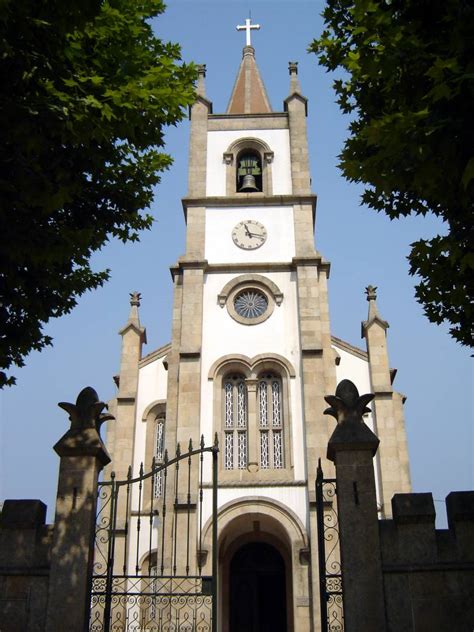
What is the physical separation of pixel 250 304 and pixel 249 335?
1176 mm

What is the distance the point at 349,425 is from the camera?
902cm

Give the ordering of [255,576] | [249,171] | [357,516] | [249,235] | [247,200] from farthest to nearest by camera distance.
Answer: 1. [249,171]
2. [247,200]
3. [249,235]
4. [255,576]
5. [357,516]

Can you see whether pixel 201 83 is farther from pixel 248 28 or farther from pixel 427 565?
pixel 427 565

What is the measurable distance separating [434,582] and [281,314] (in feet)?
49.4

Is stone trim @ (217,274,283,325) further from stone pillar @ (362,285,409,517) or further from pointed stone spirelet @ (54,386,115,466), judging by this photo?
pointed stone spirelet @ (54,386,115,466)

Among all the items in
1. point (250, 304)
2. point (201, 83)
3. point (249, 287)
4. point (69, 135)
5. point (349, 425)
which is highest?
point (201, 83)

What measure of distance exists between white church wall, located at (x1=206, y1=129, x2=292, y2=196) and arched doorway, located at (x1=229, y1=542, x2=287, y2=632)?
39.8 ft

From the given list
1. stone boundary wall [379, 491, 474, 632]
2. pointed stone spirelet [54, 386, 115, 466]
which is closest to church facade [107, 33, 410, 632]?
pointed stone spirelet [54, 386, 115, 466]

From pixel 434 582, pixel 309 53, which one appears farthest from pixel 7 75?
pixel 434 582

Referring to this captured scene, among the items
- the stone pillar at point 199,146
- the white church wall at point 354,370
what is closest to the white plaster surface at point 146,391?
the white church wall at point 354,370

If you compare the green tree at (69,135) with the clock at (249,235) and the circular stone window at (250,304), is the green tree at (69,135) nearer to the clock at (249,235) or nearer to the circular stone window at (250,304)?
the circular stone window at (250,304)

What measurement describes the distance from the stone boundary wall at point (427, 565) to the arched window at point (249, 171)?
59.9 ft

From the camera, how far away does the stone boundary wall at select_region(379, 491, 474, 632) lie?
805 cm

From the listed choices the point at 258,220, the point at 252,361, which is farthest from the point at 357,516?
the point at 258,220
